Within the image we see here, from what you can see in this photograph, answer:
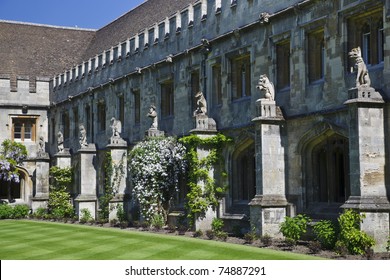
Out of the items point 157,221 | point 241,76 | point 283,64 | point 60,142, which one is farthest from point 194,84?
point 60,142

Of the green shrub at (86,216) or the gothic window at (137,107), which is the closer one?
the gothic window at (137,107)

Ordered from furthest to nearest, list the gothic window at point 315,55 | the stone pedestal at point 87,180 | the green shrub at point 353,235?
the stone pedestal at point 87,180, the gothic window at point 315,55, the green shrub at point 353,235

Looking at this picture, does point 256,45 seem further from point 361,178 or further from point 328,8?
point 361,178

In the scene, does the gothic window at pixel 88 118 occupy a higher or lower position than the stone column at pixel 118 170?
higher

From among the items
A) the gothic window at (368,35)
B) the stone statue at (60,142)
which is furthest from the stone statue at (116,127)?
the gothic window at (368,35)

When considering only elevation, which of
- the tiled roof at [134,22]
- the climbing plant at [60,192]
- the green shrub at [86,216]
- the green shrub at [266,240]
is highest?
the tiled roof at [134,22]

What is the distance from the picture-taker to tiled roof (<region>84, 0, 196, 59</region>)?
1139 inches

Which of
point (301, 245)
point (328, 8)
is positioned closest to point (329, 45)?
point (328, 8)

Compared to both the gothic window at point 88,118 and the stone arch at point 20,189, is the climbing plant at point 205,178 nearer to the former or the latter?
the gothic window at point 88,118

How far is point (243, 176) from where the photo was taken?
808 inches

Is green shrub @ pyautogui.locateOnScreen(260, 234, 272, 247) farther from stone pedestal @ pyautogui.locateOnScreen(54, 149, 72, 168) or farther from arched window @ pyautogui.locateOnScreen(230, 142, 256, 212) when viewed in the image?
stone pedestal @ pyautogui.locateOnScreen(54, 149, 72, 168)

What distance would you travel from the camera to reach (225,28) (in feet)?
69.5

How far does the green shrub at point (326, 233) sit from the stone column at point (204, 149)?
18.6ft

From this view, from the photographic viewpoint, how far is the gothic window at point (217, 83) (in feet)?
71.8
